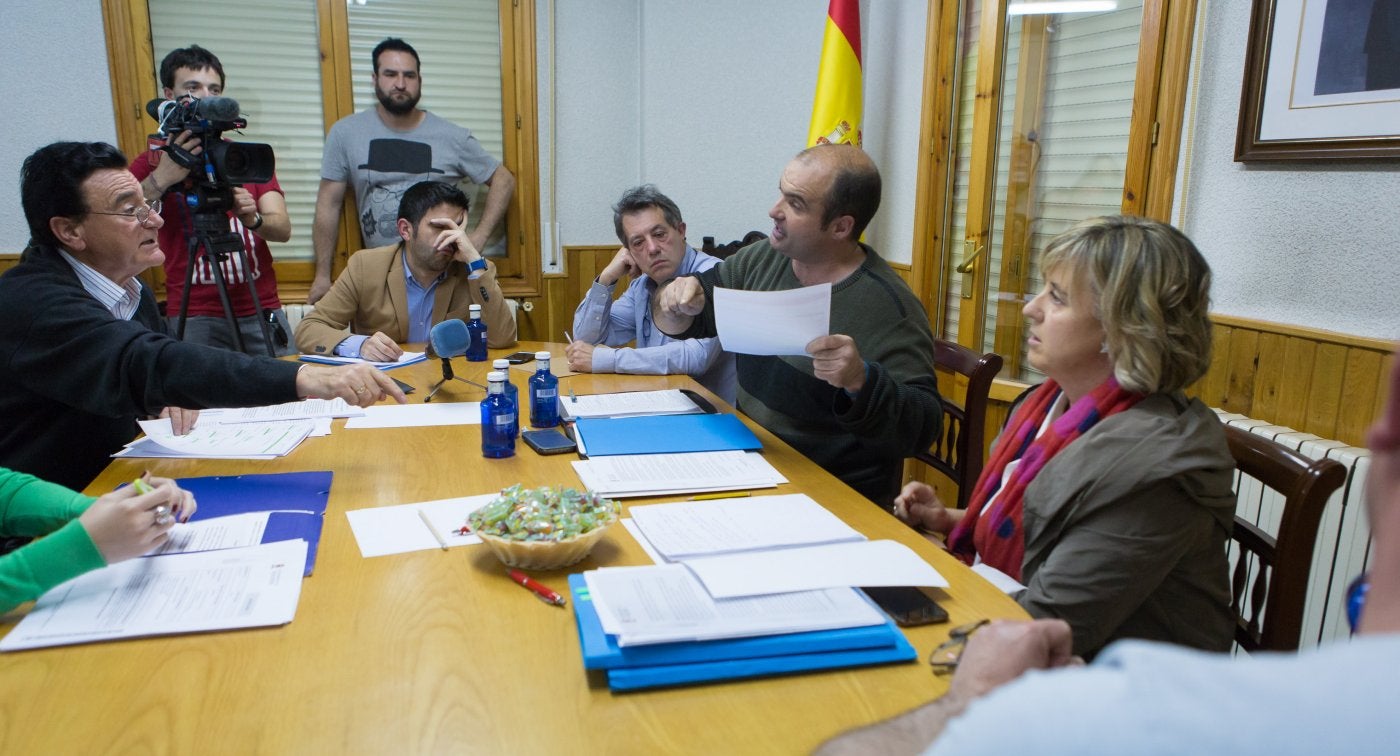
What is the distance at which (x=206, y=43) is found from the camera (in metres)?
3.83

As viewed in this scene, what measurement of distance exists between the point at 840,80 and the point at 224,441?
9.02 ft

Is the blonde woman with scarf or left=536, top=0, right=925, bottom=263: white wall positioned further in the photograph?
left=536, top=0, right=925, bottom=263: white wall

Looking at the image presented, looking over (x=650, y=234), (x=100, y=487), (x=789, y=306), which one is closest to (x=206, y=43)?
(x=650, y=234)

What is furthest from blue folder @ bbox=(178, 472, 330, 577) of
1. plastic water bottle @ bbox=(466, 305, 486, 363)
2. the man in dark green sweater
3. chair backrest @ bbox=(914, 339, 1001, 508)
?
chair backrest @ bbox=(914, 339, 1001, 508)

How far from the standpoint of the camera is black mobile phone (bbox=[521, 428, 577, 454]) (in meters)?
1.70

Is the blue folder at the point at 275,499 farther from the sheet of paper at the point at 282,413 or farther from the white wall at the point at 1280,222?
the white wall at the point at 1280,222

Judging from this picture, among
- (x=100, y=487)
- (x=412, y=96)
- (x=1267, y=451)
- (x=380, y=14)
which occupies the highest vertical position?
(x=380, y=14)

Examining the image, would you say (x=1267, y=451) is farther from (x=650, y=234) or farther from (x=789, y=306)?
(x=650, y=234)

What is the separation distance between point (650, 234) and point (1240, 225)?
1611mm

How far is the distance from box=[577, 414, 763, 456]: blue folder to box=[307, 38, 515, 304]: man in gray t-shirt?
2271 millimetres

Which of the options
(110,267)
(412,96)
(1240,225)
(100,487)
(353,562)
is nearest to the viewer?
(353,562)

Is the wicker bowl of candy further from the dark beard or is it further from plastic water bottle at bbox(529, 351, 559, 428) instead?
the dark beard

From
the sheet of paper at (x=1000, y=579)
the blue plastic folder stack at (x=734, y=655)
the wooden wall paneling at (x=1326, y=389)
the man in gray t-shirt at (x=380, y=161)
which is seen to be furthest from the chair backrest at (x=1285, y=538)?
the man in gray t-shirt at (x=380, y=161)

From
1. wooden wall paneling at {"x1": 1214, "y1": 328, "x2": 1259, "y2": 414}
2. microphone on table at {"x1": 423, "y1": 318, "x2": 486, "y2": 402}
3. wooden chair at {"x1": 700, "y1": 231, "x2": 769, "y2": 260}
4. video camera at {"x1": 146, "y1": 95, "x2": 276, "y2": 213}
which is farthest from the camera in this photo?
wooden chair at {"x1": 700, "y1": 231, "x2": 769, "y2": 260}
